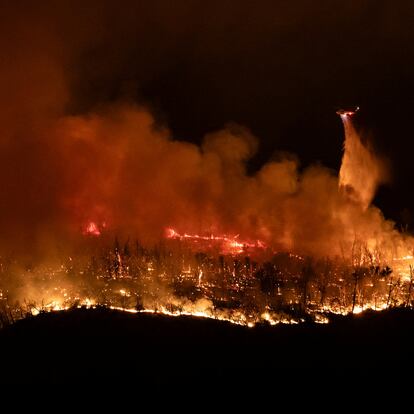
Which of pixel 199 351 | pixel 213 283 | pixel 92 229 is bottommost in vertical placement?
pixel 199 351

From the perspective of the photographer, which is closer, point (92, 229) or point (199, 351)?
point (199, 351)

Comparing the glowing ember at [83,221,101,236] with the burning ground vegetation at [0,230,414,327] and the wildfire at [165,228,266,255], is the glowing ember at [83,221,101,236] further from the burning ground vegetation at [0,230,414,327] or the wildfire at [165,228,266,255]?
the wildfire at [165,228,266,255]

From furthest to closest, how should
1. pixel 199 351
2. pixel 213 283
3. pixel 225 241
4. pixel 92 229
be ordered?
1. pixel 92 229
2. pixel 225 241
3. pixel 213 283
4. pixel 199 351

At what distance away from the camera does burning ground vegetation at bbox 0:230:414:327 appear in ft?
37.0

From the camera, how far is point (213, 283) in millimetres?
12703

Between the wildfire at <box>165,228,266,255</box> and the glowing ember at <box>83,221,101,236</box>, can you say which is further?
the glowing ember at <box>83,221,101,236</box>

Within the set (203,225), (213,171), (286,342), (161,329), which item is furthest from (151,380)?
(213,171)

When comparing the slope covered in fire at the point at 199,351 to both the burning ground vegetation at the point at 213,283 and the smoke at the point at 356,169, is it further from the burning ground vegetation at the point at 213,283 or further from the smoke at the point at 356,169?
the smoke at the point at 356,169

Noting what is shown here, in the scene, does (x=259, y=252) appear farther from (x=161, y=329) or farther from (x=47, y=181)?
(x=47, y=181)

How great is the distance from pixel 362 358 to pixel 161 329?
4028 millimetres

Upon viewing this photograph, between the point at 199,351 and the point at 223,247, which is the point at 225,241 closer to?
the point at 223,247

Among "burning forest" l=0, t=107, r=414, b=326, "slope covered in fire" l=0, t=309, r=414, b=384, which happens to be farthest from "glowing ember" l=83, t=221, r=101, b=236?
"slope covered in fire" l=0, t=309, r=414, b=384

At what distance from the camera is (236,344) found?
9758 millimetres

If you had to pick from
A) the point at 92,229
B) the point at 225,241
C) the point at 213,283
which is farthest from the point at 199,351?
the point at 92,229
